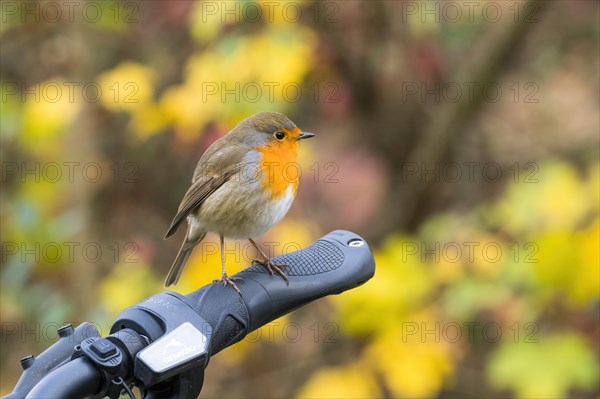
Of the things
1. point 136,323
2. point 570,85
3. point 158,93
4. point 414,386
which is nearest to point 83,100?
point 158,93

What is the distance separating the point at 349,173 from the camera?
5.25 metres

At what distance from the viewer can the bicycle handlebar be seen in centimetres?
140

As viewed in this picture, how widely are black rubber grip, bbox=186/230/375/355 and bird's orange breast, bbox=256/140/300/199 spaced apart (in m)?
0.79

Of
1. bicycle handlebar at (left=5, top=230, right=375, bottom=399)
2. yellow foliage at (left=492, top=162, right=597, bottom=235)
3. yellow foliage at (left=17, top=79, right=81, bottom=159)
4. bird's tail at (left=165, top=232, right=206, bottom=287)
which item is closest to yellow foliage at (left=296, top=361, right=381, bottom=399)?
yellow foliage at (left=492, top=162, right=597, bottom=235)

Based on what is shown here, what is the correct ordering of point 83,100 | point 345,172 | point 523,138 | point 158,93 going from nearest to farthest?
point 83,100, point 158,93, point 345,172, point 523,138

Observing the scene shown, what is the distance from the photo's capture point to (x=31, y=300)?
409 centimetres

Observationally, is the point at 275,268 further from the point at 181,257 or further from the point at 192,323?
the point at 181,257

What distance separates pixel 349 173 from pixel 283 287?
11.1 ft

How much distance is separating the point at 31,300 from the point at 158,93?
4.46 feet

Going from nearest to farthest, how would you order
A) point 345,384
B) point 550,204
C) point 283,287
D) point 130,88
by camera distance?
point 283,287 < point 550,204 < point 130,88 < point 345,384

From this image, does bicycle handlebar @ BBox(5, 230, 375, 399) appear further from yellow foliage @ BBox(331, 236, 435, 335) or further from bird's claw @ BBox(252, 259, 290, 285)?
yellow foliage @ BBox(331, 236, 435, 335)

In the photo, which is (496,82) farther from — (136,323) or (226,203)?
(136,323)

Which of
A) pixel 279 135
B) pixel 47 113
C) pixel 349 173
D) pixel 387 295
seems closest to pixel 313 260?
pixel 279 135

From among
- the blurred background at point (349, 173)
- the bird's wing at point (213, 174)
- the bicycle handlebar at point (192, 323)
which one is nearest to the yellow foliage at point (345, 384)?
the blurred background at point (349, 173)
